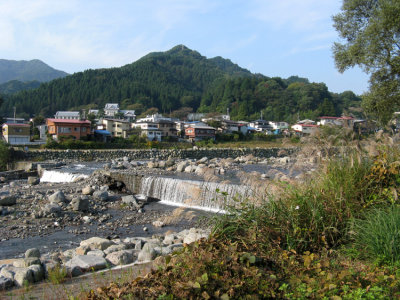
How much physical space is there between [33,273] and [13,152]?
2843 cm

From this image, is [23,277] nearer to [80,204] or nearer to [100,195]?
[80,204]

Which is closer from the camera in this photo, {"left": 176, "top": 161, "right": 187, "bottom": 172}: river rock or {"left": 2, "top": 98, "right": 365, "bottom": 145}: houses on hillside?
{"left": 176, "top": 161, "right": 187, "bottom": 172}: river rock

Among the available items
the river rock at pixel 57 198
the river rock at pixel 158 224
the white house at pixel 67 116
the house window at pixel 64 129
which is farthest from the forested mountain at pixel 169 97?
the river rock at pixel 158 224

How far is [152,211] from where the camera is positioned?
41.5 feet

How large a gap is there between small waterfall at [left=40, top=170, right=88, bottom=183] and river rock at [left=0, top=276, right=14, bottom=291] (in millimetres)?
15360

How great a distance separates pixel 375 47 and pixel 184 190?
961 cm

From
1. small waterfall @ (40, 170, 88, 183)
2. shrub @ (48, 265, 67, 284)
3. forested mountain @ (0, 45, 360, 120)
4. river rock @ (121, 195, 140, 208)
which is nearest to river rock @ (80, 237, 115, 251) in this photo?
shrub @ (48, 265, 67, 284)

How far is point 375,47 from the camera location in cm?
1125

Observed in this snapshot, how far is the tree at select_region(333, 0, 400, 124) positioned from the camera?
1108cm

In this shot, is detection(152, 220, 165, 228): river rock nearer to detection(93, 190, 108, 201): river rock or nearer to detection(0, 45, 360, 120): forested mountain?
detection(93, 190, 108, 201): river rock

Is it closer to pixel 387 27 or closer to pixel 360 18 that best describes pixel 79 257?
pixel 387 27

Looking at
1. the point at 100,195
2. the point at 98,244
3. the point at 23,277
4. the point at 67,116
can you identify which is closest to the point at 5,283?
the point at 23,277

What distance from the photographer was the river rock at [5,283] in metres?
4.18

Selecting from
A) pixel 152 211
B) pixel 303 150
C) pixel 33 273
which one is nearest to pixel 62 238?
pixel 152 211
